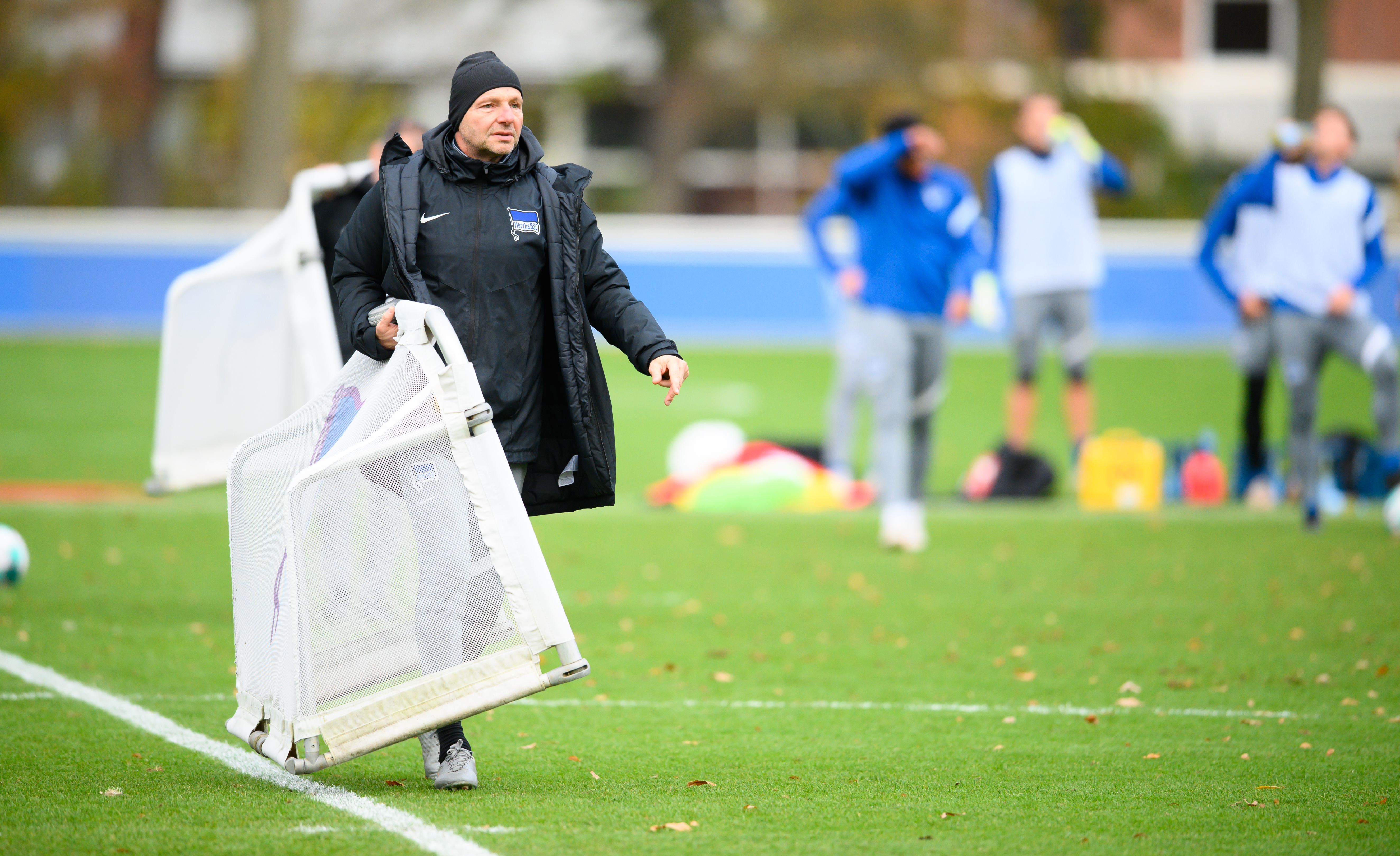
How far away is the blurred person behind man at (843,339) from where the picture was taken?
1061cm

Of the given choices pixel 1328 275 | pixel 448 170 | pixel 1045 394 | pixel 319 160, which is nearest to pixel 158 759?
pixel 448 170

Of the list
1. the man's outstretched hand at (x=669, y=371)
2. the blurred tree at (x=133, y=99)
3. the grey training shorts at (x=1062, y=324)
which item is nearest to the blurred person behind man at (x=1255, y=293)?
the grey training shorts at (x=1062, y=324)

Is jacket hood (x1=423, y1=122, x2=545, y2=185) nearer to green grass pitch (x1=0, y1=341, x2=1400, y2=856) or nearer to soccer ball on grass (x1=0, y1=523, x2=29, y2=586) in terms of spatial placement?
green grass pitch (x1=0, y1=341, x2=1400, y2=856)

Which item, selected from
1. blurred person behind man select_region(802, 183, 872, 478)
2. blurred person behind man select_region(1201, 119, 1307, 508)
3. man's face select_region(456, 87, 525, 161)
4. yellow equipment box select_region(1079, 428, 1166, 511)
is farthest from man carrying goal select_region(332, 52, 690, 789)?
yellow equipment box select_region(1079, 428, 1166, 511)

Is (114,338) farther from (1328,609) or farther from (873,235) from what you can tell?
(1328,609)

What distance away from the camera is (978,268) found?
34.6ft

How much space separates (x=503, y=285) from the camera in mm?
4980

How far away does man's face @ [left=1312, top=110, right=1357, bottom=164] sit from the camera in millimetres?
10469

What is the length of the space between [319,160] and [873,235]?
101 feet

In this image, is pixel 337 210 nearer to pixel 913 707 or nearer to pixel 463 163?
pixel 463 163

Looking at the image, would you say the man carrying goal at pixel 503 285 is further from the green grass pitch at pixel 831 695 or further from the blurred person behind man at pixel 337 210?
the blurred person behind man at pixel 337 210

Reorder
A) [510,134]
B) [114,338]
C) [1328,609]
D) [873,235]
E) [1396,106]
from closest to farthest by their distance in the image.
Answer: [510,134] < [1328,609] < [873,235] < [114,338] < [1396,106]

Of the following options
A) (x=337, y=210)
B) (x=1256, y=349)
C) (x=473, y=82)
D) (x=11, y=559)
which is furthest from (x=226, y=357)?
(x=1256, y=349)

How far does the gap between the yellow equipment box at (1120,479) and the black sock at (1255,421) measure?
0.62 m
